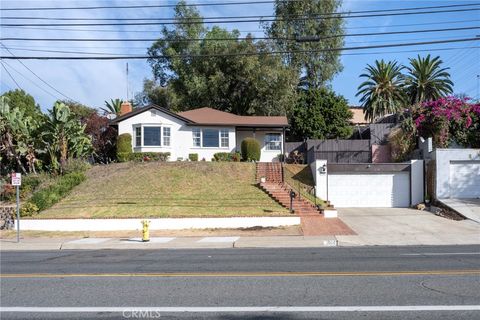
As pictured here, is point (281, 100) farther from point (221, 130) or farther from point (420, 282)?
point (420, 282)

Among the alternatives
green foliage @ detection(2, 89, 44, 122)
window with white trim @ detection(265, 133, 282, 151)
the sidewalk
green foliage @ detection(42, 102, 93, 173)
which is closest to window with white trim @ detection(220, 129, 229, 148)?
window with white trim @ detection(265, 133, 282, 151)

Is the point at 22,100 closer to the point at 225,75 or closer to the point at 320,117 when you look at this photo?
the point at 225,75

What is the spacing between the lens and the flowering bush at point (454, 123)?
3231 centimetres

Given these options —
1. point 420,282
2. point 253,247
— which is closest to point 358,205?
point 253,247

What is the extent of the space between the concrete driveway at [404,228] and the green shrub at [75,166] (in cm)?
1690

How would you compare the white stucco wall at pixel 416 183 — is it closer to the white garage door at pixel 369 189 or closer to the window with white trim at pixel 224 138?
the white garage door at pixel 369 189

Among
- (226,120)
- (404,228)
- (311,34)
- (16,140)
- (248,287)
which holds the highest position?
(311,34)

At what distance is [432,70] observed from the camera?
51000 mm

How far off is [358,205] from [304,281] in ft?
72.3

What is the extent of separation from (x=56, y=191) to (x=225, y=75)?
857 inches

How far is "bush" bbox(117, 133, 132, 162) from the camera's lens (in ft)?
117

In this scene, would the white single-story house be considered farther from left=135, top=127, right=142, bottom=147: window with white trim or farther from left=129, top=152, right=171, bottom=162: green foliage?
left=129, top=152, right=171, bottom=162: green foliage

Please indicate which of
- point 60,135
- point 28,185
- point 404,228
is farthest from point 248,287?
point 60,135

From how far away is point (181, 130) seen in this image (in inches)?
1471
